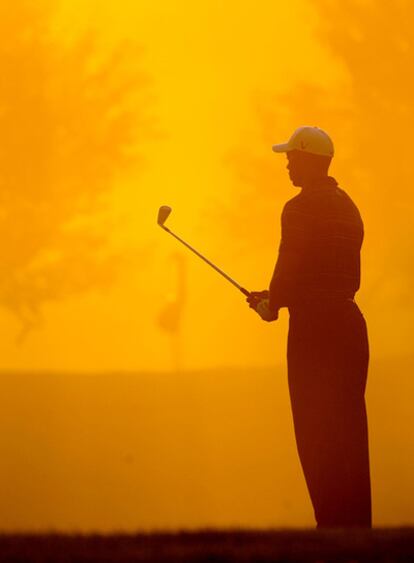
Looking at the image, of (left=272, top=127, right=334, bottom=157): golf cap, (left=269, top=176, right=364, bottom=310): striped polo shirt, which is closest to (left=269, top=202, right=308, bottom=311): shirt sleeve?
(left=269, top=176, right=364, bottom=310): striped polo shirt

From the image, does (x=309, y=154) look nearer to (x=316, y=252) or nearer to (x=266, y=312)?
(x=316, y=252)

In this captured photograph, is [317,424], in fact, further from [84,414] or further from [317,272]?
[84,414]

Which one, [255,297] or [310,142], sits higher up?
[310,142]

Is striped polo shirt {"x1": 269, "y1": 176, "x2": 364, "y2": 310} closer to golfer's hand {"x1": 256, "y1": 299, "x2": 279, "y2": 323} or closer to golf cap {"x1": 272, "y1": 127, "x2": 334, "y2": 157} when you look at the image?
golfer's hand {"x1": 256, "y1": 299, "x2": 279, "y2": 323}

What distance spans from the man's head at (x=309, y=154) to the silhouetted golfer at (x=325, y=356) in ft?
0.63

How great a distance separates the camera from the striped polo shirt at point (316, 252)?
9414 mm

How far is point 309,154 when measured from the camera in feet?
31.9

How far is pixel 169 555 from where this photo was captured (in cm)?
693

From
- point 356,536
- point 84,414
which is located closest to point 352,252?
point 356,536

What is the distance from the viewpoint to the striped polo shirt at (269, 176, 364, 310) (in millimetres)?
9414

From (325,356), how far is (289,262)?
0.69 meters

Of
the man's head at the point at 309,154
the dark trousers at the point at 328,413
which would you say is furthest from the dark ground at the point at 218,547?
the man's head at the point at 309,154

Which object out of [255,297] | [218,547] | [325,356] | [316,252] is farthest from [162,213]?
[218,547]

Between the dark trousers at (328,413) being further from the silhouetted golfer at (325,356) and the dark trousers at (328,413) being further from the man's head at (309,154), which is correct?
the man's head at (309,154)
